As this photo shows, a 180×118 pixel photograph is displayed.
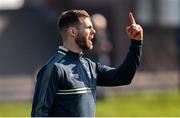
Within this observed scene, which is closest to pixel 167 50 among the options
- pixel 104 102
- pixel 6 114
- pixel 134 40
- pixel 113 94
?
pixel 113 94

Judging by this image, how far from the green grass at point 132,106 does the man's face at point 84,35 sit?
9.01 meters

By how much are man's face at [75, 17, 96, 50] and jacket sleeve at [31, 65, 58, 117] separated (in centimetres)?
35

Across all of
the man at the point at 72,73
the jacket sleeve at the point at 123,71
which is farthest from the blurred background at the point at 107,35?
the man at the point at 72,73

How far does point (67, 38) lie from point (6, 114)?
981 centimetres

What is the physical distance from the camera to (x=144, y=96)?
20016 mm

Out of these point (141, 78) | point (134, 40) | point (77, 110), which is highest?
point (134, 40)

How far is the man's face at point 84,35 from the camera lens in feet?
23.2

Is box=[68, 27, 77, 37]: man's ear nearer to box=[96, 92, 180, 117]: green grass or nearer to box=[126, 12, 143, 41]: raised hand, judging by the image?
box=[126, 12, 143, 41]: raised hand

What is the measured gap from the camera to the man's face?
279 inches

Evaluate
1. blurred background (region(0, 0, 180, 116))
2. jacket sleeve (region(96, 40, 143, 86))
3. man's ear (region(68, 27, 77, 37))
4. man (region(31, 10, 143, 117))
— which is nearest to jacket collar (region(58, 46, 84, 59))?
man (region(31, 10, 143, 117))

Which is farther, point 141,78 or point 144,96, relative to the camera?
point 141,78

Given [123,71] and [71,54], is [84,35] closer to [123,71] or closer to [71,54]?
[71,54]

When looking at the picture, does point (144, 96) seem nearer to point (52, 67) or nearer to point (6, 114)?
point (6, 114)

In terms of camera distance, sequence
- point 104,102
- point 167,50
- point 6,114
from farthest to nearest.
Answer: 1. point 167,50
2. point 104,102
3. point 6,114
